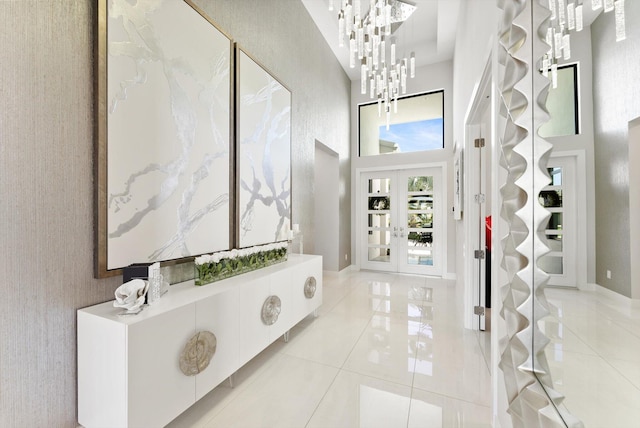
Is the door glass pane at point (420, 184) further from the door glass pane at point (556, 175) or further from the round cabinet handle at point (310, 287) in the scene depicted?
the door glass pane at point (556, 175)

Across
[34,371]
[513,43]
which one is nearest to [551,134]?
[513,43]

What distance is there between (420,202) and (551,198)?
4695mm

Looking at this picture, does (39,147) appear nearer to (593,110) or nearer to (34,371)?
(34,371)

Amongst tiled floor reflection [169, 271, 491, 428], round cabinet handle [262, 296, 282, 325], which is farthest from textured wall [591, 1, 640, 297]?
round cabinet handle [262, 296, 282, 325]

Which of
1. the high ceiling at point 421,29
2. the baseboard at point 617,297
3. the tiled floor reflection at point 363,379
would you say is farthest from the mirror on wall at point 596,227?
the high ceiling at point 421,29

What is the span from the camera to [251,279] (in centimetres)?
203

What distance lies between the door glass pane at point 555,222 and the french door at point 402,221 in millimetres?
4575

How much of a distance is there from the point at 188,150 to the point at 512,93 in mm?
1909

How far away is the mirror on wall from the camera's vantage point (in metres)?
0.54

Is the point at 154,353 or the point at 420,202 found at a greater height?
the point at 420,202

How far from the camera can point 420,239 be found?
5277mm

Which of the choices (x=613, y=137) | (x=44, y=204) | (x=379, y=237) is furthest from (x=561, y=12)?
(x=379, y=237)

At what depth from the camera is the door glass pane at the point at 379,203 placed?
5.53 meters

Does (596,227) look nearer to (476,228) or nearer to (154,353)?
(154,353)
